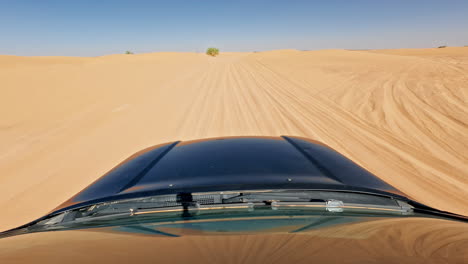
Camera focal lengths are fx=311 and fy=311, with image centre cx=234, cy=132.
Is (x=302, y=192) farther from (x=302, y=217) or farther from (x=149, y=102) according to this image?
(x=149, y=102)

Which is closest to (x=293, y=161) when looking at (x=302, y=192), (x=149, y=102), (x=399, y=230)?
(x=302, y=192)

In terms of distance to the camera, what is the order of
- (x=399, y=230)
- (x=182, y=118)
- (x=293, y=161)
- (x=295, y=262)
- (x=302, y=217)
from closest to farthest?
(x=295, y=262) → (x=399, y=230) → (x=302, y=217) → (x=293, y=161) → (x=182, y=118)

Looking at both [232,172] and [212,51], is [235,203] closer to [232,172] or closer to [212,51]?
[232,172]

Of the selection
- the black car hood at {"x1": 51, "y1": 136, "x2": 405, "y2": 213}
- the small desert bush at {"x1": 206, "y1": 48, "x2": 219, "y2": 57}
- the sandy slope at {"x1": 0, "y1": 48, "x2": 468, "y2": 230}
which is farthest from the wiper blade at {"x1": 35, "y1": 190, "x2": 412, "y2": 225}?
the small desert bush at {"x1": 206, "y1": 48, "x2": 219, "y2": 57}

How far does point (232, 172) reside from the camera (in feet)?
7.45

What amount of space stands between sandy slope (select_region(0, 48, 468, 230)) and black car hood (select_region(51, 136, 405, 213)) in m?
2.35

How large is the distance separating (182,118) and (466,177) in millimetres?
7279

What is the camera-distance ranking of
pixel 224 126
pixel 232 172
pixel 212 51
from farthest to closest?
pixel 212 51 → pixel 224 126 → pixel 232 172

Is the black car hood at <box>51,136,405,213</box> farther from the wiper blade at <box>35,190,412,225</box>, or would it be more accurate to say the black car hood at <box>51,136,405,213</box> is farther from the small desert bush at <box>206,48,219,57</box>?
the small desert bush at <box>206,48,219,57</box>

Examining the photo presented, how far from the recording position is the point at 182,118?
32.0 ft

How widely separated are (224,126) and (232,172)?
6361 millimetres

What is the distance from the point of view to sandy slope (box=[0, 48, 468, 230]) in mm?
4988

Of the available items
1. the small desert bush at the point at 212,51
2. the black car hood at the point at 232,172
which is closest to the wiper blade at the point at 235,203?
the black car hood at the point at 232,172

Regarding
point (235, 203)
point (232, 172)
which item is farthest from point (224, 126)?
point (235, 203)
